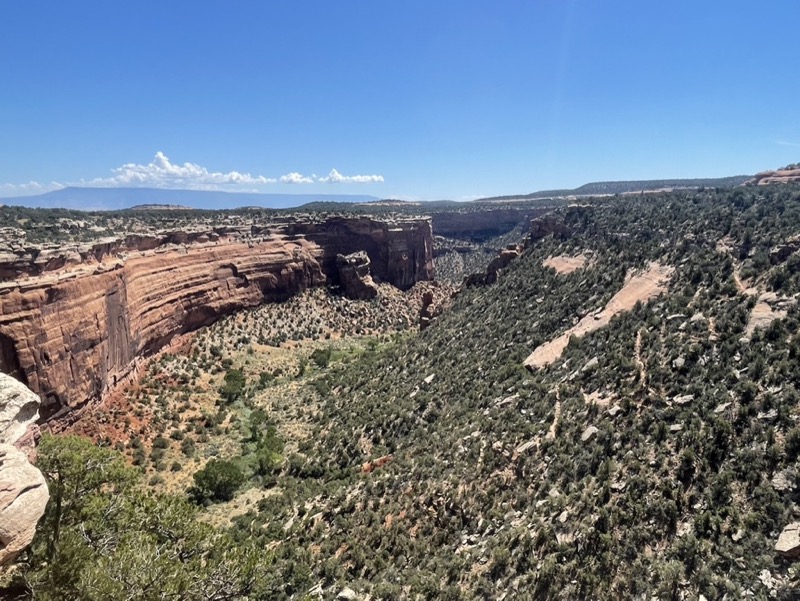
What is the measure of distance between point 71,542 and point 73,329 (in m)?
26.8

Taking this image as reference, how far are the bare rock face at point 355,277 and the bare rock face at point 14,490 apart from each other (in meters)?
70.0

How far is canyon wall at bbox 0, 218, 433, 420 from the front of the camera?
104 ft

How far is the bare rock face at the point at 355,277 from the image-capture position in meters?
81.7

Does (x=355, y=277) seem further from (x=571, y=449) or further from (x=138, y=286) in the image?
(x=571, y=449)

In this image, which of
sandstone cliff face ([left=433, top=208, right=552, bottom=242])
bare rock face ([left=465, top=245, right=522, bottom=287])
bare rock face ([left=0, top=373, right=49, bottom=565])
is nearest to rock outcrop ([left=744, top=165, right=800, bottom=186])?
bare rock face ([left=465, top=245, right=522, bottom=287])

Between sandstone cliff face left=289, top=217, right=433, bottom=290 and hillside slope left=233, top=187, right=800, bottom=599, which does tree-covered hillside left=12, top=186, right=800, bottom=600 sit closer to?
hillside slope left=233, top=187, right=800, bottom=599

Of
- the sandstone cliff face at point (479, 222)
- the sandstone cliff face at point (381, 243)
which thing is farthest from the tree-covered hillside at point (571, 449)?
the sandstone cliff face at point (479, 222)

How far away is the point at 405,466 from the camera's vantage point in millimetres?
27469

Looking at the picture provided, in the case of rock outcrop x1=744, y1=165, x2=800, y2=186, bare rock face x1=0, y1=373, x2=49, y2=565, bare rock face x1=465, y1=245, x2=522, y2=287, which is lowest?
bare rock face x1=465, y1=245, x2=522, y2=287

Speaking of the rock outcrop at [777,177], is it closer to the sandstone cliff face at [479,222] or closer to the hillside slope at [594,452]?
the hillside slope at [594,452]

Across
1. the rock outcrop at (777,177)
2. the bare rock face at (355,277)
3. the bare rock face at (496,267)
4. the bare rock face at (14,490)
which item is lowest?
the bare rock face at (355,277)

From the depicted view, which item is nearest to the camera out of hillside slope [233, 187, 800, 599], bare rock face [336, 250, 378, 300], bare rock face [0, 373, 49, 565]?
bare rock face [0, 373, 49, 565]

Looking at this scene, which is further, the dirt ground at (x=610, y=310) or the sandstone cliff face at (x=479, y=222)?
the sandstone cliff face at (x=479, y=222)

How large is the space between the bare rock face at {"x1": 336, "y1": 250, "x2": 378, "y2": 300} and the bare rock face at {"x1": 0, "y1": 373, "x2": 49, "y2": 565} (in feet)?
230
